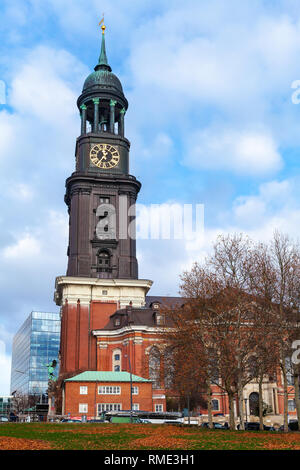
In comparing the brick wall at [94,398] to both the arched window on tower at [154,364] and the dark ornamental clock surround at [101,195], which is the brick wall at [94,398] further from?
the dark ornamental clock surround at [101,195]

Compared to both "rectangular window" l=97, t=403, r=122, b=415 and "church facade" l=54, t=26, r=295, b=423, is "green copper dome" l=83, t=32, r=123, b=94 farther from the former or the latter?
"rectangular window" l=97, t=403, r=122, b=415

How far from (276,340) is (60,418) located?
39.1 meters

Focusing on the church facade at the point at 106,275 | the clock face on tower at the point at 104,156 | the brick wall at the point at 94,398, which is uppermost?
the clock face on tower at the point at 104,156

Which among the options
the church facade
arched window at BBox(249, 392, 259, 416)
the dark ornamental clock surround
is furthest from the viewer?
the dark ornamental clock surround

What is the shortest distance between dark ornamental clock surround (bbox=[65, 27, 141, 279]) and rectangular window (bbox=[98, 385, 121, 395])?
25983 mm

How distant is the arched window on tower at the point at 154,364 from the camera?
8121cm

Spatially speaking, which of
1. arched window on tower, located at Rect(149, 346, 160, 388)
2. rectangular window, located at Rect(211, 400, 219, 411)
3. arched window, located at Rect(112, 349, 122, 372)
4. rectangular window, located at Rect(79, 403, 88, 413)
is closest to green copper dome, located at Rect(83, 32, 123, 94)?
arched window, located at Rect(112, 349, 122, 372)

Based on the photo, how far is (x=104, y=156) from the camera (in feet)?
342

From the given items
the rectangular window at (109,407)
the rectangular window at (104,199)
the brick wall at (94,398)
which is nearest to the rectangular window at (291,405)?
the brick wall at (94,398)

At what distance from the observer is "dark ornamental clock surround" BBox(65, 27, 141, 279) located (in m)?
97.1

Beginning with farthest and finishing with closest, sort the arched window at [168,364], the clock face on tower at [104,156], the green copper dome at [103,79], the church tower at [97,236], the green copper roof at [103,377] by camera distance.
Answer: the green copper dome at [103,79] → the clock face on tower at [104,156] → the church tower at [97,236] → the green copper roof at [103,377] → the arched window at [168,364]

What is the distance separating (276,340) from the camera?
146 ft

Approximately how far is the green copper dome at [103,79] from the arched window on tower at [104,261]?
1325 inches

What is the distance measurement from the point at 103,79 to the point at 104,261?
38.0 metres
